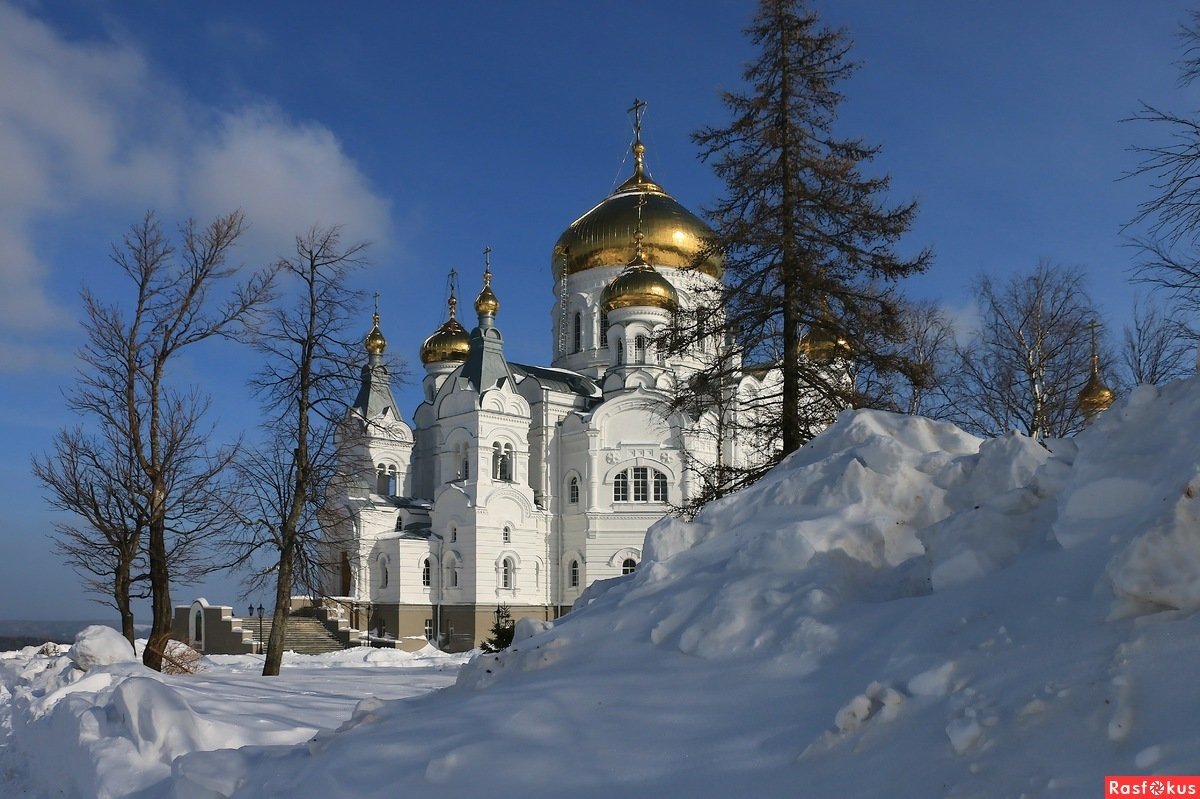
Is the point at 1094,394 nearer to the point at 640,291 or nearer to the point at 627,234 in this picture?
the point at 640,291

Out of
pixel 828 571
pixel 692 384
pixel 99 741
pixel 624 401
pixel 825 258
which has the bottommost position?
pixel 99 741

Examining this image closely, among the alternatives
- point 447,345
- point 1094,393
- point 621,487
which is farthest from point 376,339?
point 1094,393

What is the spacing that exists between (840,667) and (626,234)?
37.2 meters

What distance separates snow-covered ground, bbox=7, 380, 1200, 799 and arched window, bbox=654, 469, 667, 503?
91.7 feet


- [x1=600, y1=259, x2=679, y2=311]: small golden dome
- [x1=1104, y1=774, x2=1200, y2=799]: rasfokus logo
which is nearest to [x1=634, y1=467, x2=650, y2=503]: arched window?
[x1=600, y1=259, x2=679, y2=311]: small golden dome

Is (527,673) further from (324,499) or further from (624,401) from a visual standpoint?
(624,401)

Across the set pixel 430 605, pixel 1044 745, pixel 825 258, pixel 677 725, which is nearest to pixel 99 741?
pixel 677 725

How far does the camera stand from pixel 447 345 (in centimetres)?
4234

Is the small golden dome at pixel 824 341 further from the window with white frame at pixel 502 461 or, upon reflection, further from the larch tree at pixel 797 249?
the window with white frame at pixel 502 461

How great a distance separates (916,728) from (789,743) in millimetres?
556

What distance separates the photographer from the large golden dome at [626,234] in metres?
40.5

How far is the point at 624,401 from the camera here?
3631 centimetres

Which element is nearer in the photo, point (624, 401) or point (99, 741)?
point (99, 741)

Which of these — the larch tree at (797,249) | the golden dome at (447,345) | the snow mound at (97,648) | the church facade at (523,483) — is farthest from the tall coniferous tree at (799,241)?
the golden dome at (447,345)
